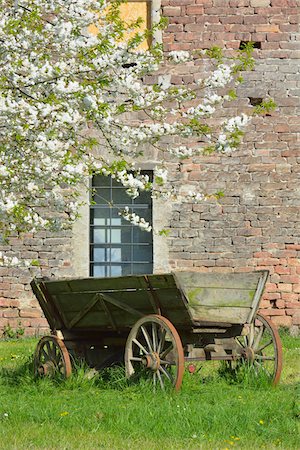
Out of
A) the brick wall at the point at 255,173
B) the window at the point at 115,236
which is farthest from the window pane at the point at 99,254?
the brick wall at the point at 255,173

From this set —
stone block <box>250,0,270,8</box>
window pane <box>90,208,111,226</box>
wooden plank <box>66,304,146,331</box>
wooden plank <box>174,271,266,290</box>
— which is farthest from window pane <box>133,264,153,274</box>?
wooden plank <box>174,271,266,290</box>

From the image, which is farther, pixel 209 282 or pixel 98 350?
pixel 98 350

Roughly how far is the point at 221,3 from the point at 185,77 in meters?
1.17

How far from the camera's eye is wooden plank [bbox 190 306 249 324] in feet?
24.1

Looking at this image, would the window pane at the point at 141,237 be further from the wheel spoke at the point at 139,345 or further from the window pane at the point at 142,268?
the wheel spoke at the point at 139,345

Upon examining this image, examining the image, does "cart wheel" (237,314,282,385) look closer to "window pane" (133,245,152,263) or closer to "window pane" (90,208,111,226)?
"window pane" (133,245,152,263)

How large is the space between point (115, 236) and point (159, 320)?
6.06m

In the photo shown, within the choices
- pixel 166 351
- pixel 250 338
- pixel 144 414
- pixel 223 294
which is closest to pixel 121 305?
pixel 166 351

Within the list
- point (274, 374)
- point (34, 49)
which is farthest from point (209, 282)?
point (34, 49)

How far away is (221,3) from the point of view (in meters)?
12.8

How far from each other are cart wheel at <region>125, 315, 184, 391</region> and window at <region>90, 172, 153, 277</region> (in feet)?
18.2

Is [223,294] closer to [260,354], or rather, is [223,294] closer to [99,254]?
[260,354]

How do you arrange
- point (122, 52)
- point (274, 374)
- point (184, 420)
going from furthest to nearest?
point (274, 374), point (122, 52), point (184, 420)

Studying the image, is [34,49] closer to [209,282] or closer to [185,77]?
[209,282]
